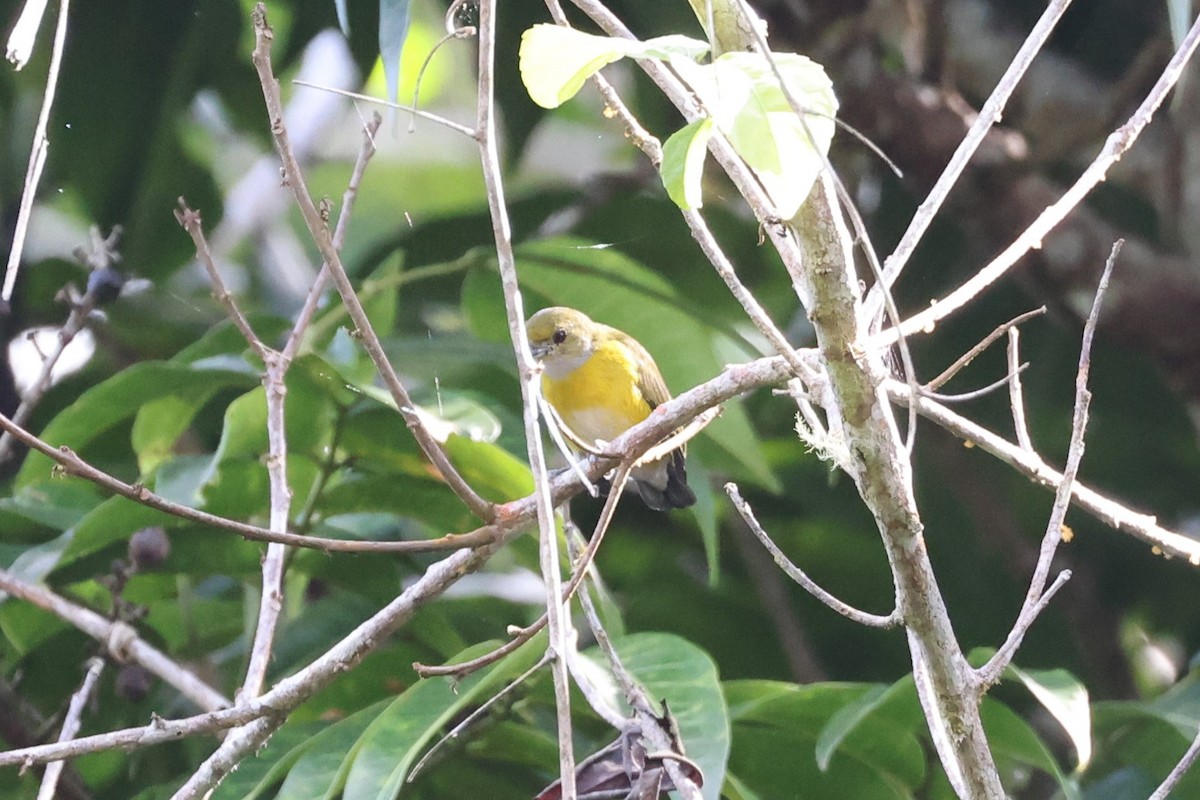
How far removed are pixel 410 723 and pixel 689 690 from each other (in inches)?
16.9

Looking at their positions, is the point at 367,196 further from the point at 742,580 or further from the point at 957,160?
the point at 957,160

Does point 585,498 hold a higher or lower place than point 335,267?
lower

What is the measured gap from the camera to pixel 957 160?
1.44 m

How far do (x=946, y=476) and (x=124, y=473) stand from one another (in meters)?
2.32

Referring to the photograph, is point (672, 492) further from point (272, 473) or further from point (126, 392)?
point (272, 473)

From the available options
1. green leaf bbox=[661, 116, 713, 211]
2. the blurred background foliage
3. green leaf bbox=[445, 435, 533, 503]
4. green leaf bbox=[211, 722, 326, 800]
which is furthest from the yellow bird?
green leaf bbox=[661, 116, 713, 211]

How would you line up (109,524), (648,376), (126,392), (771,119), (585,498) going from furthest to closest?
(585,498), (648,376), (126,392), (109,524), (771,119)

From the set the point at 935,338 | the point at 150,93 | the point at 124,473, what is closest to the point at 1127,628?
the point at 935,338

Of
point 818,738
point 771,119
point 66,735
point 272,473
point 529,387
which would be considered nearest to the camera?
point 771,119

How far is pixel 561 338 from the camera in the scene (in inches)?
147

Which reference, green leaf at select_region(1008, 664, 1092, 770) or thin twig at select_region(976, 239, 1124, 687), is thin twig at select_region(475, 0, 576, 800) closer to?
thin twig at select_region(976, 239, 1124, 687)

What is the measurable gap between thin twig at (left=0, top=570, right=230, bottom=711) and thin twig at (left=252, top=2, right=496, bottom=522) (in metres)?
0.88

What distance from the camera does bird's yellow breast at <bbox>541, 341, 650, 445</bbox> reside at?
12.5 ft

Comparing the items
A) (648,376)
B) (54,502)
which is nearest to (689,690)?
(54,502)
